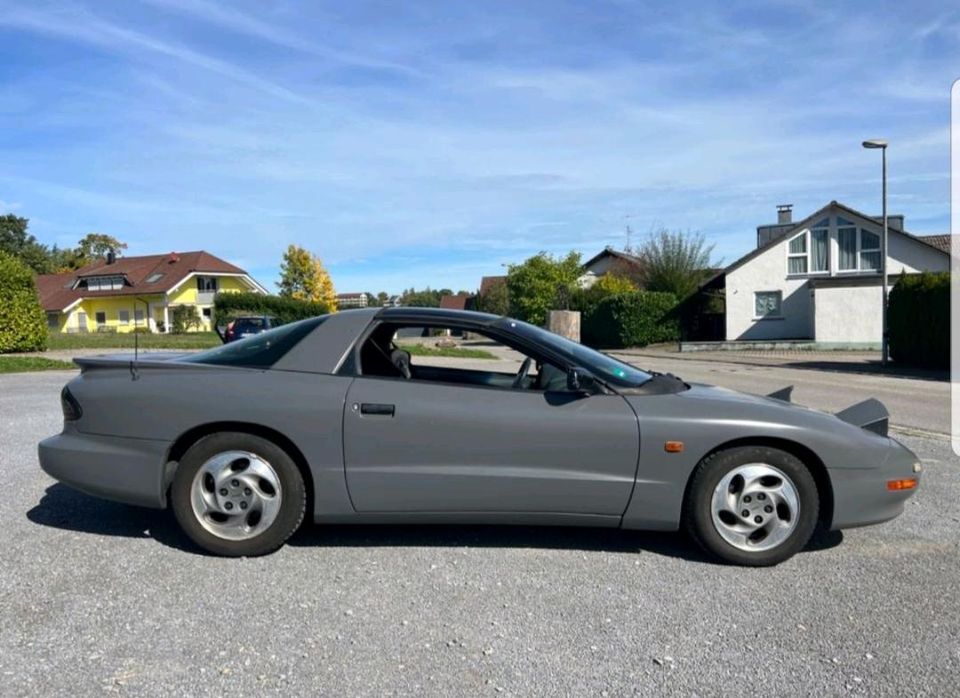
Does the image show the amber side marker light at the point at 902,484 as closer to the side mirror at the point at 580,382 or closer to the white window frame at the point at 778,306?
the side mirror at the point at 580,382

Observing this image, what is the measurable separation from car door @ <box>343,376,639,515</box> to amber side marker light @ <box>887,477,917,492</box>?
1.39 metres

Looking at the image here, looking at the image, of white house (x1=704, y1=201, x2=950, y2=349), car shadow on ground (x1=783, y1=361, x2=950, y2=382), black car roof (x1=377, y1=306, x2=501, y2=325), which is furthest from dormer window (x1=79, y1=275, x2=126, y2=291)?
black car roof (x1=377, y1=306, x2=501, y2=325)

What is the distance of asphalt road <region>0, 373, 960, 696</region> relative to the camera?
2.93m

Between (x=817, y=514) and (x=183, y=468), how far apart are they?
3.38 meters

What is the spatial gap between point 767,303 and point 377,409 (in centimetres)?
3860

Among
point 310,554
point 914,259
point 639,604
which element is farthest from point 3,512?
point 914,259

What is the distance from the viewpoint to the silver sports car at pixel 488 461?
4.12 meters

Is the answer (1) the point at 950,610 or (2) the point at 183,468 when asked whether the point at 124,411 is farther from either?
(1) the point at 950,610

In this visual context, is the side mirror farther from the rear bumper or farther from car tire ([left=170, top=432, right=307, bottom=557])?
the rear bumper

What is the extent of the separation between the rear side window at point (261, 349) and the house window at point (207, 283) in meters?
59.0

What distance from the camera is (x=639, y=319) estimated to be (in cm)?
4044

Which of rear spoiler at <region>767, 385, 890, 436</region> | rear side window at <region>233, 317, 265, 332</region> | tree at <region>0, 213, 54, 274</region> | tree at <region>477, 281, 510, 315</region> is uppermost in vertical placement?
tree at <region>0, 213, 54, 274</region>

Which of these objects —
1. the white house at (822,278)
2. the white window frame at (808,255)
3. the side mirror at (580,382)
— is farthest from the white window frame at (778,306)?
the side mirror at (580,382)

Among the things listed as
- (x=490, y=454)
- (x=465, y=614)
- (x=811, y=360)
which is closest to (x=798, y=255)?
(x=811, y=360)
